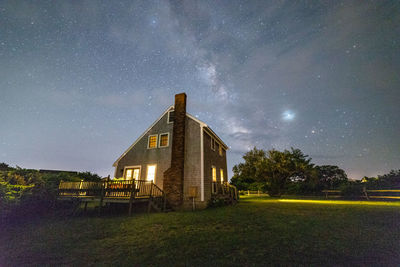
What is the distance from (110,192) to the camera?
10.5 metres

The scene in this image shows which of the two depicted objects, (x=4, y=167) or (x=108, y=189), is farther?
(x=4, y=167)

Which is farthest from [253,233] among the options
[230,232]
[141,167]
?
[141,167]

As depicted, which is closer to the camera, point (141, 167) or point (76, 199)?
point (76, 199)

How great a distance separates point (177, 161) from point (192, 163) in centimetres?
120

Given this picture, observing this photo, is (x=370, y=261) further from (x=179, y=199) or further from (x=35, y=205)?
(x=35, y=205)

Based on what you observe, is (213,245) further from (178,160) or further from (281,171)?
(281,171)

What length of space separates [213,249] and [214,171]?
1185 cm

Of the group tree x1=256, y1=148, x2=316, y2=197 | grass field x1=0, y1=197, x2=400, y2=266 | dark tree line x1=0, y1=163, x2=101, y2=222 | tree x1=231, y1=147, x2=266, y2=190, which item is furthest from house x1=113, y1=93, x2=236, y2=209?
tree x1=231, y1=147, x2=266, y2=190

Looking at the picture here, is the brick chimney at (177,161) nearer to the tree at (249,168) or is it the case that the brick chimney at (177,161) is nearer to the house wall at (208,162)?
the house wall at (208,162)

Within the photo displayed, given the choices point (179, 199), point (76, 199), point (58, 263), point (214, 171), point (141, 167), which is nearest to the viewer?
point (58, 263)

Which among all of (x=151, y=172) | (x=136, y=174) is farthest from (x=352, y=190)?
(x=136, y=174)

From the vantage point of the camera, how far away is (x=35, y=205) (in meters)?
9.32

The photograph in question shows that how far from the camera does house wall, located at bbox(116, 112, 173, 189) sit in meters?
14.0

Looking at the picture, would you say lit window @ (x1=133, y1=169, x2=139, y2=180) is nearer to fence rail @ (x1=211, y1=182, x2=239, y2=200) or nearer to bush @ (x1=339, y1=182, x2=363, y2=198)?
fence rail @ (x1=211, y1=182, x2=239, y2=200)
